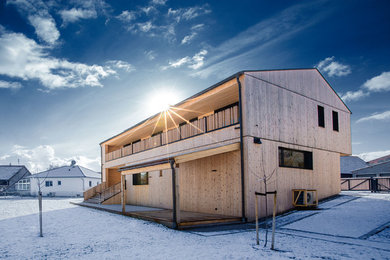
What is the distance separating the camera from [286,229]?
Answer: 9445mm

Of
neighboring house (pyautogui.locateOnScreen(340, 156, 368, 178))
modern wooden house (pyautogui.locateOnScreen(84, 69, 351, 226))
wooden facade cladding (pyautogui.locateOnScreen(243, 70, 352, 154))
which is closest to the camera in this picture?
modern wooden house (pyautogui.locateOnScreen(84, 69, 351, 226))

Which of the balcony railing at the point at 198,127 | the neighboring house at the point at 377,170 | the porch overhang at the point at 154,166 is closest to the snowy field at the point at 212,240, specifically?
the porch overhang at the point at 154,166

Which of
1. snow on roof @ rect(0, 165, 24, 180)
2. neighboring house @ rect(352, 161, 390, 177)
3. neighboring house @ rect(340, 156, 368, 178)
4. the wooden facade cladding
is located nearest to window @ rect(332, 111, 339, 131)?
the wooden facade cladding

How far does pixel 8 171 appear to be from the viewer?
180ft

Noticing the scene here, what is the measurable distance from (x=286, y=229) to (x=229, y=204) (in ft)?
10.1

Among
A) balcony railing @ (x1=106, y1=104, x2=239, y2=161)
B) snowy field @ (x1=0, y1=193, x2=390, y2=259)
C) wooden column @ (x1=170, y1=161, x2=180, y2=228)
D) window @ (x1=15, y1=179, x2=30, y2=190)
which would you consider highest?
balcony railing @ (x1=106, y1=104, x2=239, y2=161)

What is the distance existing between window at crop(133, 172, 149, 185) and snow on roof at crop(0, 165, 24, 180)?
43.7 meters

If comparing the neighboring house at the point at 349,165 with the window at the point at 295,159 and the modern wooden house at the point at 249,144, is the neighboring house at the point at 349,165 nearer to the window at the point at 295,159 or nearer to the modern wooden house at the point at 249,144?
the modern wooden house at the point at 249,144

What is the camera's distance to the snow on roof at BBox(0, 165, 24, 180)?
5311cm

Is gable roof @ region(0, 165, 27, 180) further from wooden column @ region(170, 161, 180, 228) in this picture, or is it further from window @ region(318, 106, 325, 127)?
window @ region(318, 106, 325, 127)

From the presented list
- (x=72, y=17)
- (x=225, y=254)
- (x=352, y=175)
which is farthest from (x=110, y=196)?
(x=352, y=175)

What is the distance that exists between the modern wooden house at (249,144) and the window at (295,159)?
5cm

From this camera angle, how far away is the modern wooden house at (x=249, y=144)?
11.3 meters

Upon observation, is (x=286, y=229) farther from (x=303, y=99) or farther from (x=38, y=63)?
(x=38, y=63)
